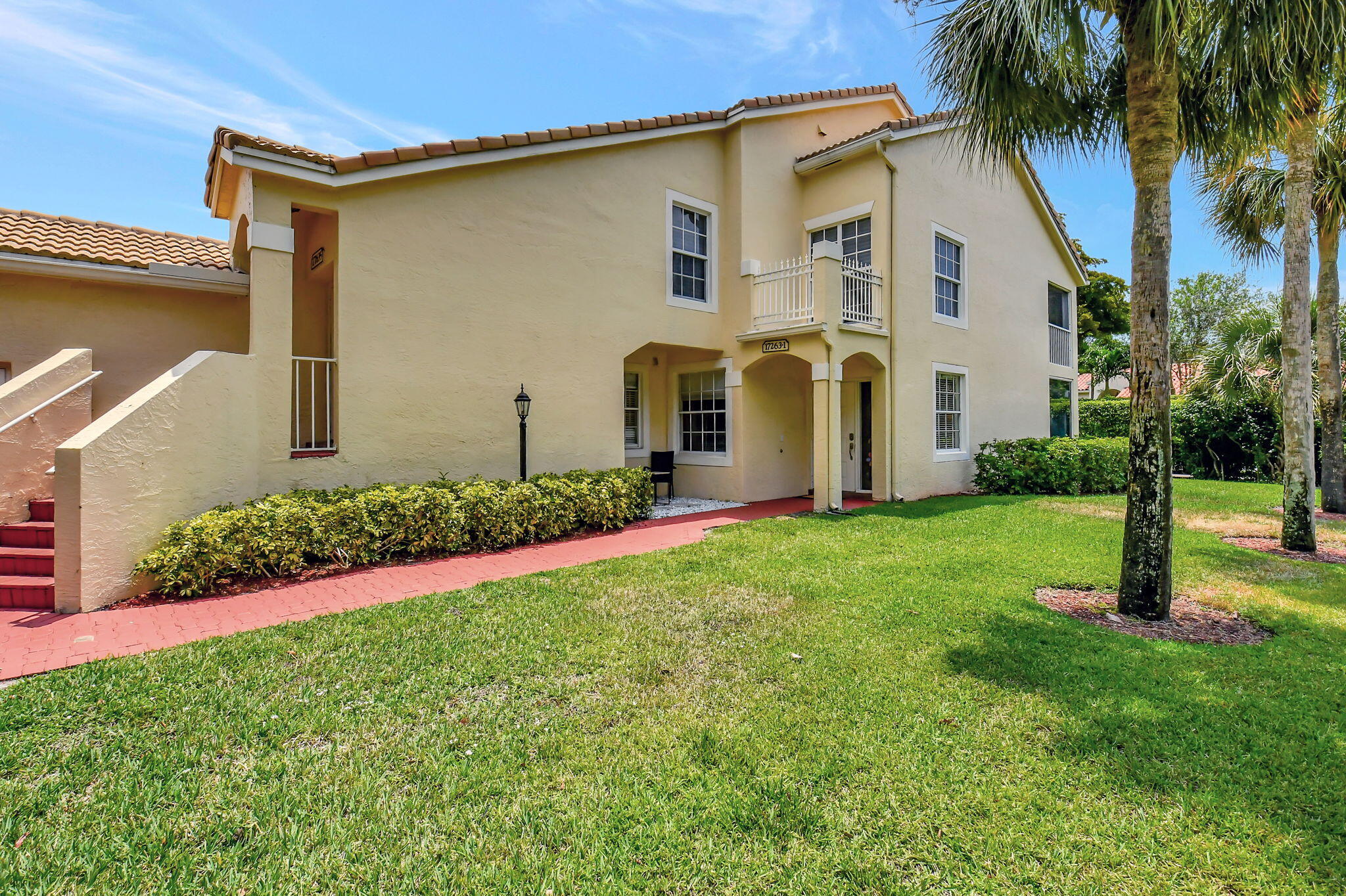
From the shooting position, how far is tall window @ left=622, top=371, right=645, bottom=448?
44.7 feet

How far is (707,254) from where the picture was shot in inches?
514

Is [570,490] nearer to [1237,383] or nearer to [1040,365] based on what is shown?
[1040,365]

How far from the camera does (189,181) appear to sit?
1073cm

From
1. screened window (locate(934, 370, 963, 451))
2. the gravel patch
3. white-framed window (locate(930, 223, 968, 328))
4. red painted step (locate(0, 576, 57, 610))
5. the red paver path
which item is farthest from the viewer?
screened window (locate(934, 370, 963, 451))

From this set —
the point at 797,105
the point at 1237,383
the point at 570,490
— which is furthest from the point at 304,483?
the point at 1237,383

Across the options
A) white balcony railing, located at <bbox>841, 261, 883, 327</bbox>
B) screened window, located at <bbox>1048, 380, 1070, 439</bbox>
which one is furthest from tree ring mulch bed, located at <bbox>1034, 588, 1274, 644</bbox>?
screened window, located at <bbox>1048, 380, 1070, 439</bbox>

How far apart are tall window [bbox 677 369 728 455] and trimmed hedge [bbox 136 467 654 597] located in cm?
368

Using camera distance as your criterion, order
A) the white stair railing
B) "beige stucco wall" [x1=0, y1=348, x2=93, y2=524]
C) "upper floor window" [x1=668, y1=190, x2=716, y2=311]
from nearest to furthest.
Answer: "beige stucco wall" [x1=0, y1=348, x2=93, y2=524] → the white stair railing → "upper floor window" [x1=668, y1=190, x2=716, y2=311]

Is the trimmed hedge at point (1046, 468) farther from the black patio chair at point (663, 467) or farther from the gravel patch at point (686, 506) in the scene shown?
the black patio chair at point (663, 467)

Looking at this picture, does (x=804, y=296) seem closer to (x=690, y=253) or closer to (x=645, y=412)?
(x=690, y=253)

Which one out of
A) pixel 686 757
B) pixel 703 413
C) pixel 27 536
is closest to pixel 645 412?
pixel 703 413

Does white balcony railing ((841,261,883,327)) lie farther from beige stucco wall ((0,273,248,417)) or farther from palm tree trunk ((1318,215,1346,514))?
beige stucco wall ((0,273,248,417))

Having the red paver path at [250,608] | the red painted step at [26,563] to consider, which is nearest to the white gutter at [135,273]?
the red painted step at [26,563]

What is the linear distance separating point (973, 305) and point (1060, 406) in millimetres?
9887
